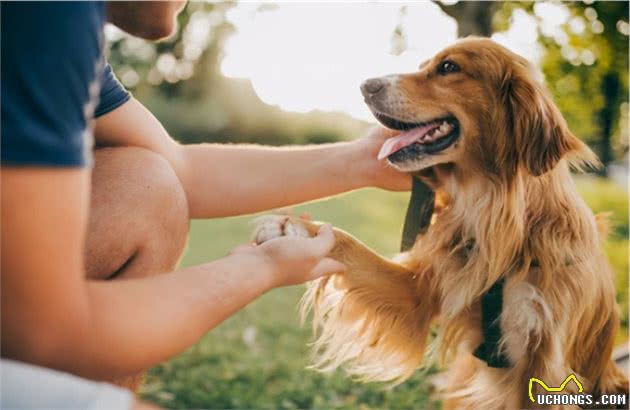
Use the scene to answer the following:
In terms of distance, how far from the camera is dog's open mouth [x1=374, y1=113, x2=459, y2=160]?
243cm

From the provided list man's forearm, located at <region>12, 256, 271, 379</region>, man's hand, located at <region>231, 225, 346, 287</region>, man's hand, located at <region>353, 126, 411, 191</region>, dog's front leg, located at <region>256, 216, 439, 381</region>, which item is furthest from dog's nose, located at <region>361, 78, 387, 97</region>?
man's forearm, located at <region>12, 256, 271, 379</region>

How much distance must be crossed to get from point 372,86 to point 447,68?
10.9 inches

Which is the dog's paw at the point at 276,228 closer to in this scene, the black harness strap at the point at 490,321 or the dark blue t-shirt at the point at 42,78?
the black harness strap at the point at 490,321

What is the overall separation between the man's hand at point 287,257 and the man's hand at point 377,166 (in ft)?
2.15

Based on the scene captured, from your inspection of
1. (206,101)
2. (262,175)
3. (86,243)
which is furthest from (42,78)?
(206,101)

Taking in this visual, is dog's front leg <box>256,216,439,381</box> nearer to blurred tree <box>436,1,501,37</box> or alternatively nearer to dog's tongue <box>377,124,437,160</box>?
dog's tongue <box>377,124,437,160</box>

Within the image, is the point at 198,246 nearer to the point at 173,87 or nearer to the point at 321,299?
the point at 321,299

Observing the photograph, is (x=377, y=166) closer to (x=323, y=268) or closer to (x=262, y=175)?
(x=262, y=175)

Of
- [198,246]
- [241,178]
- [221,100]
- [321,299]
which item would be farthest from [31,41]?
[221,100]

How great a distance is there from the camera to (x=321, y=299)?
8.74 ft

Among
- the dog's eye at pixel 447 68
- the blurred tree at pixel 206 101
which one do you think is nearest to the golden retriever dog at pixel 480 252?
the dog's eye at pixel 447 68

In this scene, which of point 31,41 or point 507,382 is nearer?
point 31,41

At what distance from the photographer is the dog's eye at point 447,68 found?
8.20 feet

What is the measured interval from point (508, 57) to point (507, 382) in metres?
1.14
